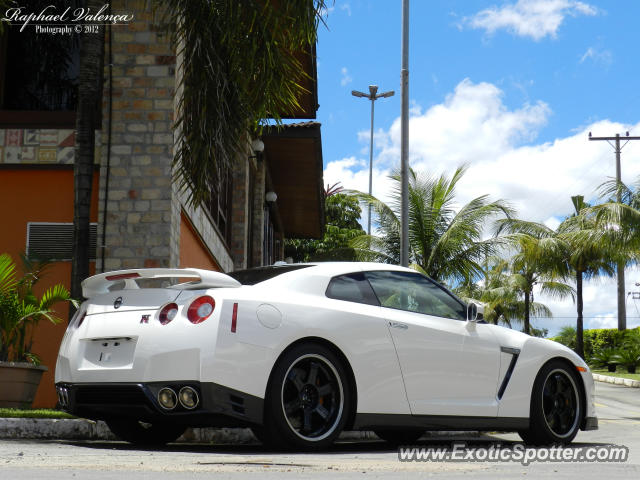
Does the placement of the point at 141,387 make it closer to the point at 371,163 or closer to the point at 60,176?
the point at 60,176

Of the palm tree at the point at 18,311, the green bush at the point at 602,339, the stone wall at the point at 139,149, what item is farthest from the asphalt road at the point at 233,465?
the green bush at the point at 602,339

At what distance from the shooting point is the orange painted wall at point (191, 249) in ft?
40.0

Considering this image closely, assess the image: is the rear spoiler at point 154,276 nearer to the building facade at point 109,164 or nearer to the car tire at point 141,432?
the car tire at point 141,432

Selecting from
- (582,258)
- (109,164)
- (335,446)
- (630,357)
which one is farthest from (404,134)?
(630,357)

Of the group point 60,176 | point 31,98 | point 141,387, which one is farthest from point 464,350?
point 31,98

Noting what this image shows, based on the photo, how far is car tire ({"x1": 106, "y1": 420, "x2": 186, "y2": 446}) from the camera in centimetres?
715

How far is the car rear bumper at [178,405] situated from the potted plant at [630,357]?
3037 centimetres

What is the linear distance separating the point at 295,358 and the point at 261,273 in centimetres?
92

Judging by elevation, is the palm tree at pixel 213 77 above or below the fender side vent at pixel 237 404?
above

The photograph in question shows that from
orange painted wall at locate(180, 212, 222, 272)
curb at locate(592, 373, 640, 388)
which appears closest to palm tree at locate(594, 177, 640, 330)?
curb at locate(592, 373, 640, 388)

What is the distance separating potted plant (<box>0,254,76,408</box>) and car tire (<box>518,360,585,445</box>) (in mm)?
4472

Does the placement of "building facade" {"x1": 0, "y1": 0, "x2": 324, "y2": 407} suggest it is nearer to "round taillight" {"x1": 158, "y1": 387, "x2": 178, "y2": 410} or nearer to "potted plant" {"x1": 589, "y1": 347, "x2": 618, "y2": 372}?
"round taillight" {"x1": 158, "y1": 387, "x2": 178, "y2": 410}

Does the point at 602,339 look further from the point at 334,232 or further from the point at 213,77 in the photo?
the point at 213,77

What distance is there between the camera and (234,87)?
10.1 m
